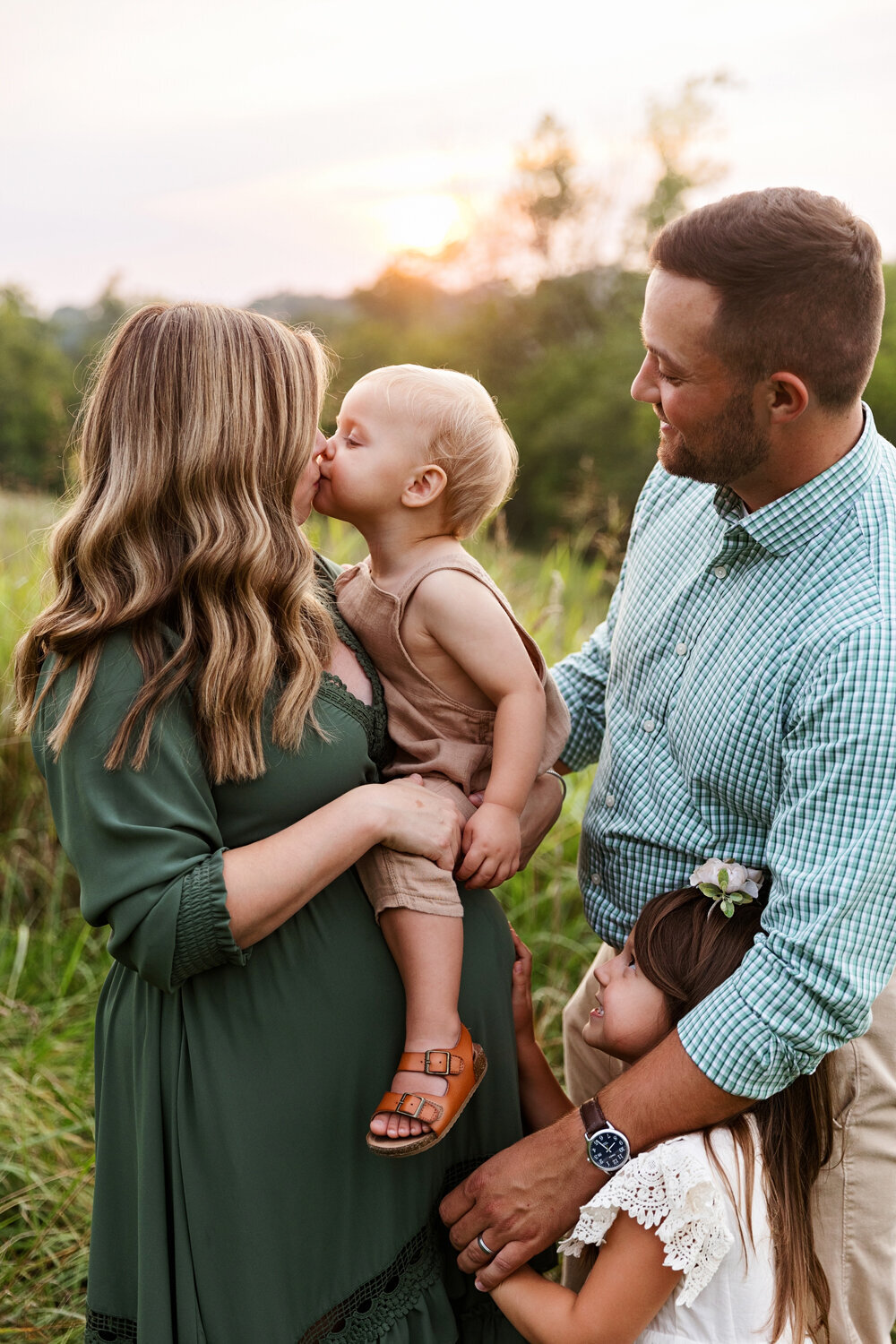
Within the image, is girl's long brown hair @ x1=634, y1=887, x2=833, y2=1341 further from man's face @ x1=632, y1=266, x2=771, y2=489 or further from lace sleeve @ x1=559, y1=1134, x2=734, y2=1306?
man's face @ x1=632, y1=266, x2=771, y2=489

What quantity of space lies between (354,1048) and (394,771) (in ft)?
1.63

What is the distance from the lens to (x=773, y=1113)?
5.81ft

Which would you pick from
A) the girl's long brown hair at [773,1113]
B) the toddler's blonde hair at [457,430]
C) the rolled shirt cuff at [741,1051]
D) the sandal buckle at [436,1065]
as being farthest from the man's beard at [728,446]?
the sandal buckle at [436,1065]

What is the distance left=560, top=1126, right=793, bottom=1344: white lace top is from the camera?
1601mm

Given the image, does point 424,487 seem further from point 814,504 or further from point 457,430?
point 814,504

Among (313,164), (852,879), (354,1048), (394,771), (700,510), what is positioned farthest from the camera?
(313,164)

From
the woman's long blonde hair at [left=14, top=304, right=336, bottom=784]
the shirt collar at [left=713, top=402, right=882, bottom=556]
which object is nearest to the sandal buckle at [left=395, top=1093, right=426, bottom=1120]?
the woman's long blonde hair at [left=14, top=304, right=336, bottom=784]

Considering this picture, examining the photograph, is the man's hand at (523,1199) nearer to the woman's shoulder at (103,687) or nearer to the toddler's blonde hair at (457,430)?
the woman's shoulder at (103,687)

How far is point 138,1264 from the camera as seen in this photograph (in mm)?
1691

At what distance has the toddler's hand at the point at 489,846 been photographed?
6.27 feet

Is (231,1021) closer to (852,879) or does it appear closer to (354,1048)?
(354,1048)

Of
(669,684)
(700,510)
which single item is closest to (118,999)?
(669,684)

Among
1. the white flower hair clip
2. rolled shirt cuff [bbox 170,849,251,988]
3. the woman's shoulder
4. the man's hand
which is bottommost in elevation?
the man's hand

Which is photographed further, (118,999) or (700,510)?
(700,510)
